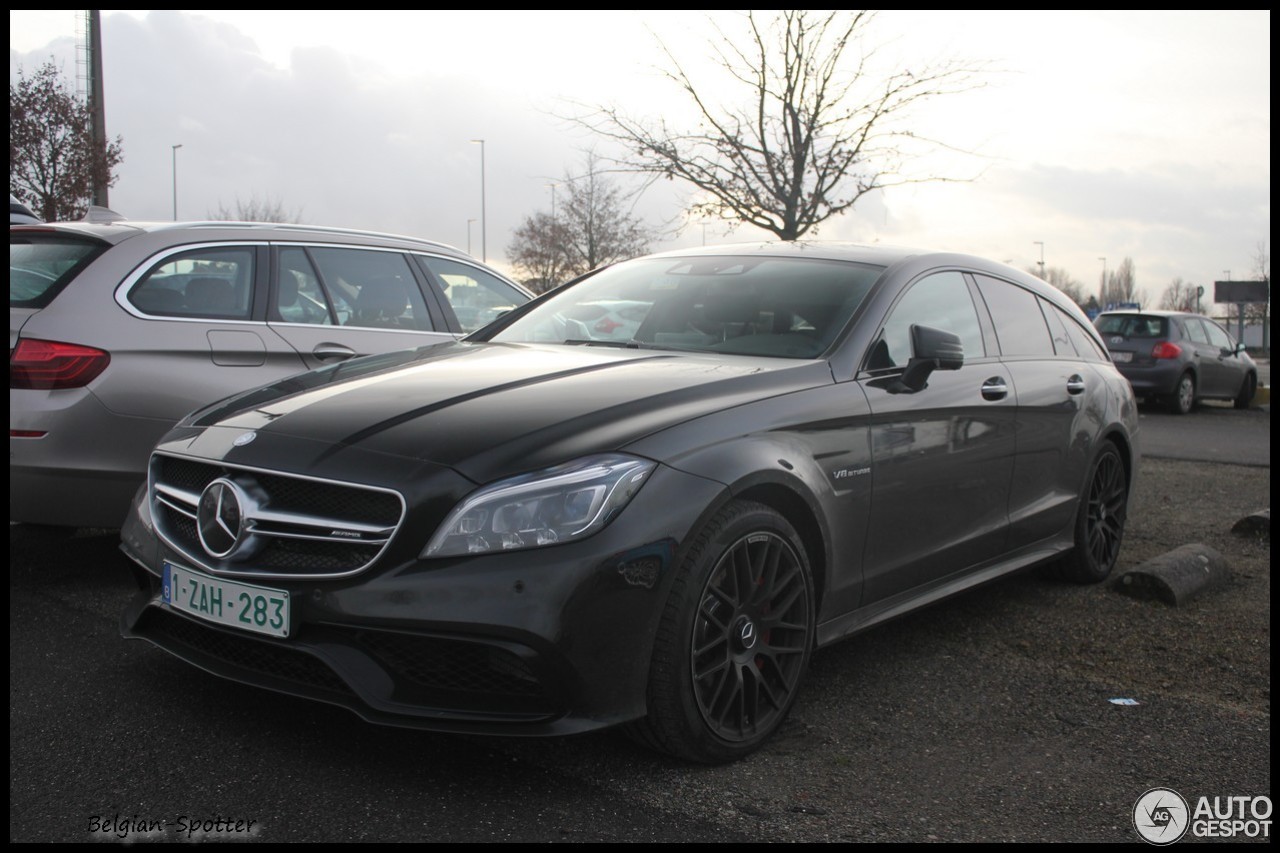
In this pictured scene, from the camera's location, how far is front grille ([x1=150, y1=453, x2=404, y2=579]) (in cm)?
288

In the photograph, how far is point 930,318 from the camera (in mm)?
4410

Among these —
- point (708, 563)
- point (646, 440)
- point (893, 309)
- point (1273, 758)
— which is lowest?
point (1273, 758)

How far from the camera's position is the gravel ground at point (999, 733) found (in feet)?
9.58

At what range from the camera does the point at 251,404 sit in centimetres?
358

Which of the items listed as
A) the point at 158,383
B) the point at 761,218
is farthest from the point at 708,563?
the point at 761,218

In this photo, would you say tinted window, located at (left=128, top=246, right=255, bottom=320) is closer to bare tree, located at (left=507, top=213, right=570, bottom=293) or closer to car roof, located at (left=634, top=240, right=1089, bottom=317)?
car roof, located at (left=634, top=240, right=1089, bottom=317)

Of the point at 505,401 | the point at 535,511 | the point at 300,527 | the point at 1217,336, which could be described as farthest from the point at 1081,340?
the point at 1217,336

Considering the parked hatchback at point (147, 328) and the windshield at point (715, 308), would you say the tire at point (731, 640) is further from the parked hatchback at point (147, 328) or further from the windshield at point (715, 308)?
the parked hatchback at point (147, 328)

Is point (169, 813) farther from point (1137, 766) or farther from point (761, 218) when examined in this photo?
point (761, 218)

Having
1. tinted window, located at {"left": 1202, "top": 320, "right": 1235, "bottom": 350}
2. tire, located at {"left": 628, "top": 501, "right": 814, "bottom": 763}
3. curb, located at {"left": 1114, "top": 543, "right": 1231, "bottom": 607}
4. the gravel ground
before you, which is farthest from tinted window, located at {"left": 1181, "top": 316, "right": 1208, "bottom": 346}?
tire, located at {"left": 628, "top": 501, "right": 814, "bottom": 763}

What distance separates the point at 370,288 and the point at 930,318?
2.93 meters

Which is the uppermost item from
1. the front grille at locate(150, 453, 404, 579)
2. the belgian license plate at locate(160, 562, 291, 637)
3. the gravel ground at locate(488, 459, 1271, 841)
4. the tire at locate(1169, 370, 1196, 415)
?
the tire at locate(1169, 370, 1196, 415)

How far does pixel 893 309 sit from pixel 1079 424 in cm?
154

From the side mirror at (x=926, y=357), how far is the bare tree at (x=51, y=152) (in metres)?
17.1
